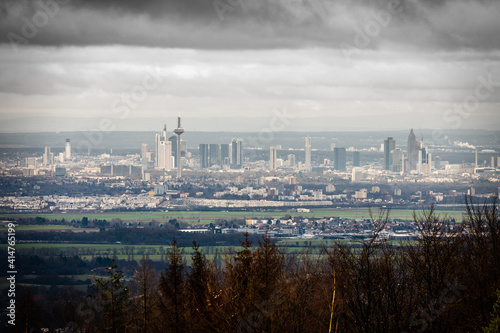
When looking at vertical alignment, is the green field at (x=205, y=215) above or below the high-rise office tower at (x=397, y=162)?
below

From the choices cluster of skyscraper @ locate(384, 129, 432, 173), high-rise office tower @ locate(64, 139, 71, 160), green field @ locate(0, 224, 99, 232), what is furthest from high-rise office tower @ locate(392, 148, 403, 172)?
green field @ locate(0, 224, 99, 232)

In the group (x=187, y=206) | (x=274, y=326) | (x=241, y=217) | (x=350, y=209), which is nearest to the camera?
(x=274, y=326)

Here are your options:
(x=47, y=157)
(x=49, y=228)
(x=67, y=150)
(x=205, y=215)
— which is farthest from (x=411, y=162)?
(x=49, y=228)

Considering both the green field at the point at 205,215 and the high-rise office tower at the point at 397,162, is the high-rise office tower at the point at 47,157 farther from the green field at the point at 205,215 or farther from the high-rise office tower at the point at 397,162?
the high-rise office tower at the point at 397,162

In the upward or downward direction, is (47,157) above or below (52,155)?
below

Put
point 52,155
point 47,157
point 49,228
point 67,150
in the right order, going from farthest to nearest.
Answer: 1. point 67,150
2. point 52,155
3. point 47,157
4. point 49,228

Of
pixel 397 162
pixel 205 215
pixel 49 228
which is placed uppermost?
pixel 397 162

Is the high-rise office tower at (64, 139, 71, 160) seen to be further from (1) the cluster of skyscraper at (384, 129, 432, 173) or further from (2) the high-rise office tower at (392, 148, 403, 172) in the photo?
(2) the high-rise office tower at (392, 148, 403, 172)

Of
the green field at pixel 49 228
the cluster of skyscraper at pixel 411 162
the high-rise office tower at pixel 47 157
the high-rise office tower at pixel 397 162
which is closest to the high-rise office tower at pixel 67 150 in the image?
the high-rise office tower at pixel 47 157

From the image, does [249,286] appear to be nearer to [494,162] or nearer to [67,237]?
[67,237]

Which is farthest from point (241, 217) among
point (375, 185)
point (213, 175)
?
point (213, 175)

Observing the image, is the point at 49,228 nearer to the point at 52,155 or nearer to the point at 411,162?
the point at 52,155
